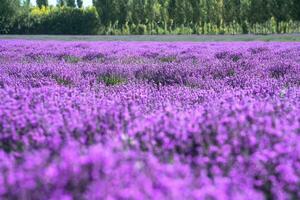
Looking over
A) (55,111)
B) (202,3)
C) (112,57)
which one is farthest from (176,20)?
(55,111)

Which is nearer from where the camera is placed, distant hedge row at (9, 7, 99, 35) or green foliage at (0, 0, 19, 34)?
distant hedge row at (9, 7, 99, 35)

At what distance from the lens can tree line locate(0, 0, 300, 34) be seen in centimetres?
4806

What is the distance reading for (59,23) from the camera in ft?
206

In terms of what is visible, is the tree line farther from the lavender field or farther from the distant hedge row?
the lavender field

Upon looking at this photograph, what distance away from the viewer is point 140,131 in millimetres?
2109

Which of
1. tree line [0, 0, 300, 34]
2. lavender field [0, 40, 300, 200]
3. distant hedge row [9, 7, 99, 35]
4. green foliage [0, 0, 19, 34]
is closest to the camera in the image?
lavender field [0, 40, 300, 200]

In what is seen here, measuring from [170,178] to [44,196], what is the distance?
0.39m

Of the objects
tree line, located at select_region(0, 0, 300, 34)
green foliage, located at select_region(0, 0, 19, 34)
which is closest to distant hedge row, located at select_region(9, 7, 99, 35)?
tree line, located at select_region(0, 0, 300, 34)

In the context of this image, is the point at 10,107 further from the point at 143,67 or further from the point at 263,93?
the point at 143,67

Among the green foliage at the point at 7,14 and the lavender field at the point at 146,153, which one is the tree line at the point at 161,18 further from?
the lavender field at the point at 146,153

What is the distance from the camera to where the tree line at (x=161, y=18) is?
48.1 metres

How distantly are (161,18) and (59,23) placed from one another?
14134mm

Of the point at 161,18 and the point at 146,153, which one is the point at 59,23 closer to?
the point at 161,18

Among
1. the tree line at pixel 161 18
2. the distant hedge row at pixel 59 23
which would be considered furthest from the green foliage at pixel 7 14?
the distant hedge row at pixel 59 23
